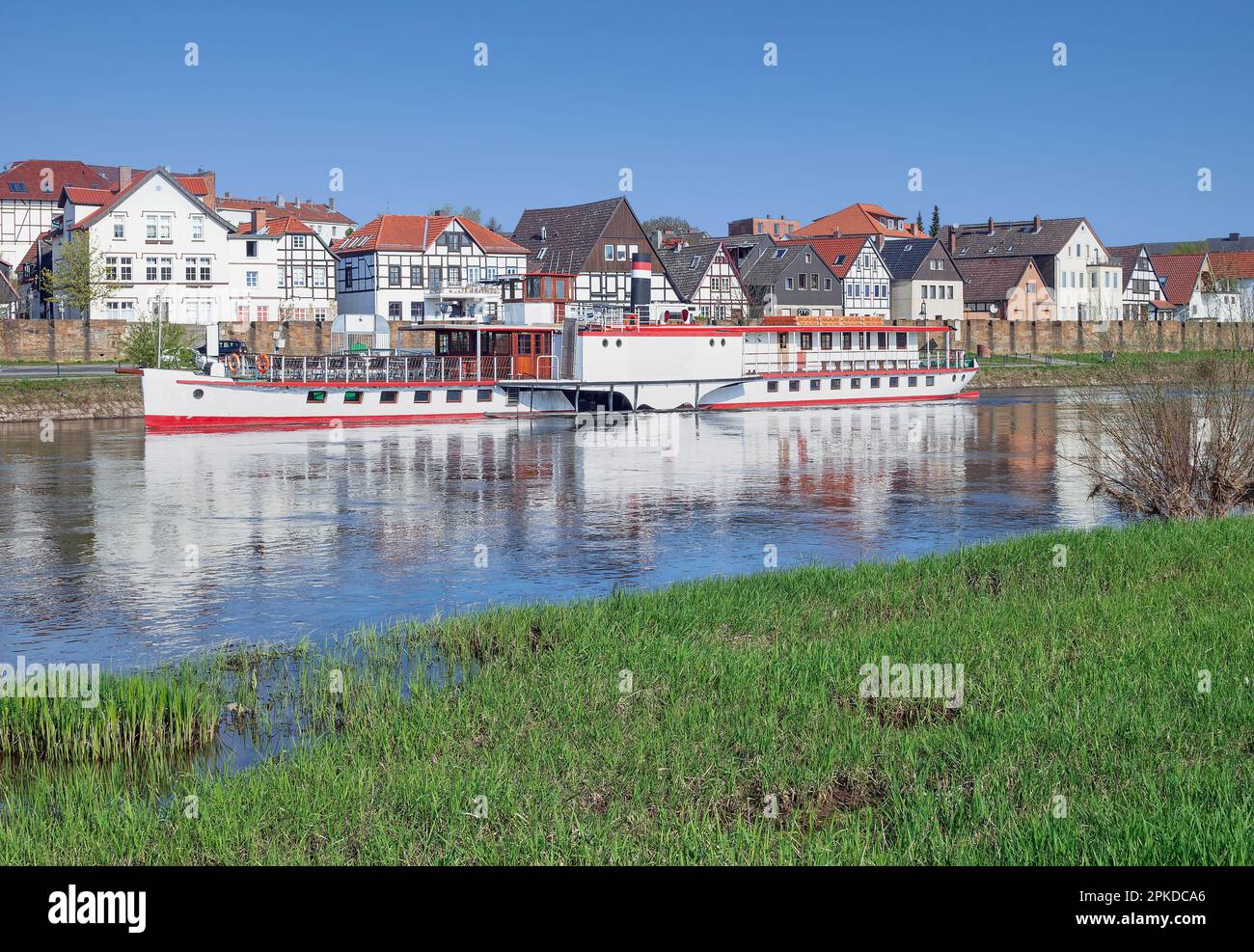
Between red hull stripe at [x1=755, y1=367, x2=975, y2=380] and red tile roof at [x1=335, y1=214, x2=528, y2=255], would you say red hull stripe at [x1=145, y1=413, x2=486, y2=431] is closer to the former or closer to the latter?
red hull stripe at [x1=755, y1=367, x2=975, y2=380]

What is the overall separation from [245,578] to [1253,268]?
5216 inches

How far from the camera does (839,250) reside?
10706cm

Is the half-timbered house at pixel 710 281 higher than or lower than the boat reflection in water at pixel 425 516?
higher

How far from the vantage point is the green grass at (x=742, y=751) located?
7.90 m

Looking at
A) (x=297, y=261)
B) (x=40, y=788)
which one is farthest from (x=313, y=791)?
(x=297, y=261)

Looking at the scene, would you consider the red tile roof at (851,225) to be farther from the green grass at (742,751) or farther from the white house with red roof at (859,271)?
the green grass at (742,751)

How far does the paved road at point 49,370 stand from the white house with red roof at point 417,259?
25557 millimetres

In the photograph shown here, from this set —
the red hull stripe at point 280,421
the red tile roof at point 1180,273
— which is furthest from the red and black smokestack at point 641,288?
the red tile roof at point 1180,273

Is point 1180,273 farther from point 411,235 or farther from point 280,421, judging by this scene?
point 280,421

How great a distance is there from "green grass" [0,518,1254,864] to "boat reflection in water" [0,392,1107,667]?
3615 mm

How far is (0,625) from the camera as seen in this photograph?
53.9 ft

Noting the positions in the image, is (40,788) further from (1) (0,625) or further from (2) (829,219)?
(2) (829,219)

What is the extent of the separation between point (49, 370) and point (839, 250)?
64993mm

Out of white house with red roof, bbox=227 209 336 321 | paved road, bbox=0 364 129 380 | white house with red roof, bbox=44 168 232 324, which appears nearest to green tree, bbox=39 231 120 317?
white house with red roof, bbox=44 168 232 324
